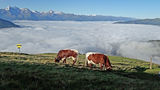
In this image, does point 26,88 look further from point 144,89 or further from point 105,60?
point 105,60

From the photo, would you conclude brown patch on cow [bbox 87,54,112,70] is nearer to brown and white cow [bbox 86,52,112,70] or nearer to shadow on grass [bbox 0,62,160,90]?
brown and white cow [bbox 86,52,112,70]

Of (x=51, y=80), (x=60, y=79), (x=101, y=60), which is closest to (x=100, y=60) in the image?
(x=101, y=60)

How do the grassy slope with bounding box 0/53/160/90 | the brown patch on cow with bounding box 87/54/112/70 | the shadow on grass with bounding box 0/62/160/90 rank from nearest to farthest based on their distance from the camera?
the shadow on grass with bounding box 0/62/160/90 → the grassy slope with bounding box 0/53/160/90 → the brown patch on cow with bounding box 87/54/112/70

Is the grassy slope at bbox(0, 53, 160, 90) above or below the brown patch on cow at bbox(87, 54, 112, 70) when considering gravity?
above

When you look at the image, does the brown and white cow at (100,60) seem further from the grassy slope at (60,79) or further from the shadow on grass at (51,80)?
the shadow on grass at (51,80)

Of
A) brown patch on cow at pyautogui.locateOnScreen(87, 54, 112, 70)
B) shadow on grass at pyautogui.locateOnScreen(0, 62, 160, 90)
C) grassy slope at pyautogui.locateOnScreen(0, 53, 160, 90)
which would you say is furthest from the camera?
brown patch on cow at pyautogui.locateOnScreen(87, 54, 112, 70)

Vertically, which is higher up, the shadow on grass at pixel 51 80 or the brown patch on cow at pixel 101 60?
the shadow on grass at pixel 51 80

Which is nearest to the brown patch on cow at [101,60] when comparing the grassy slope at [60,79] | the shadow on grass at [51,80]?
the grassy slope at [60,79]

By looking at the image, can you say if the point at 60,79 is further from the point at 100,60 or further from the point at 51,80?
the point at 100,60

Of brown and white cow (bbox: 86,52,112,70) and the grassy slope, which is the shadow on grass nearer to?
the grassy slope

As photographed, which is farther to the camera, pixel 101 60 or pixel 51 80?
pixel 101 60

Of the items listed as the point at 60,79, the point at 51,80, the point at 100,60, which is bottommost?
the point at 100,60

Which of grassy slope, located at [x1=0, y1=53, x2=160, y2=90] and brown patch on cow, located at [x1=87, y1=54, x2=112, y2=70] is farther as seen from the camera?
brown patch on cow, located at [x1=87, y1=54, x2=112, y2=70]

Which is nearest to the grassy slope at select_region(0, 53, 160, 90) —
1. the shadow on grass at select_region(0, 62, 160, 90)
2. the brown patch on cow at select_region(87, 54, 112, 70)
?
the shadow on grass at select_region(0, 62, 160, 90)
